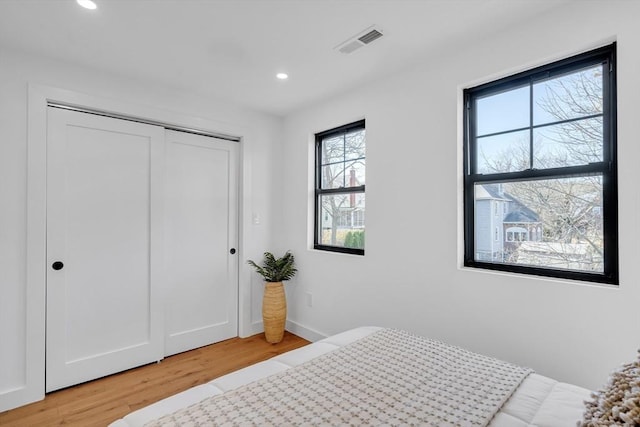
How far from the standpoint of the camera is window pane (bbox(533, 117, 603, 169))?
1.82m

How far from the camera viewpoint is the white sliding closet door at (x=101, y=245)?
2.51 m

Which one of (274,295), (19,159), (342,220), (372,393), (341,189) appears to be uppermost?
(19,159)

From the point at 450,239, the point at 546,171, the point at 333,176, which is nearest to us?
the point at 546,171

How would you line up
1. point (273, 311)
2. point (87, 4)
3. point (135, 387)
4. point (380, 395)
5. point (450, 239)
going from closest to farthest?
1. point (380, 395)
2. point (87, 4)
3. point (450, 239)
4. point (135, 387)
5. point (273, 311)

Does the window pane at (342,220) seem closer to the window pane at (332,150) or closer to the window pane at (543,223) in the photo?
the window pane at (332,150)

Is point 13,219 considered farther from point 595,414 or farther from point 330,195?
point 595,414

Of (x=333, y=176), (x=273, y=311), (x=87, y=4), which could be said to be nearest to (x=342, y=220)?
(x=333, y=176)

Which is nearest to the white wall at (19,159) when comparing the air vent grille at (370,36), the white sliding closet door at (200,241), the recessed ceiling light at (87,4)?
the white sliding closet door at (200,241)

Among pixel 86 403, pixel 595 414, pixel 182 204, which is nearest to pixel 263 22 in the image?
pixel 182 204

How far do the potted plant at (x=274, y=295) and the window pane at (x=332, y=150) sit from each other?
1156 millimetres

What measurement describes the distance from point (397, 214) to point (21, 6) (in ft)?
8.99

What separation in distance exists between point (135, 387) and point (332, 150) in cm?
273

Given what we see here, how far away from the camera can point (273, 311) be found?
3357 mm

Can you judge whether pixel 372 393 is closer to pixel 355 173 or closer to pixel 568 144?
pixel 568 144
